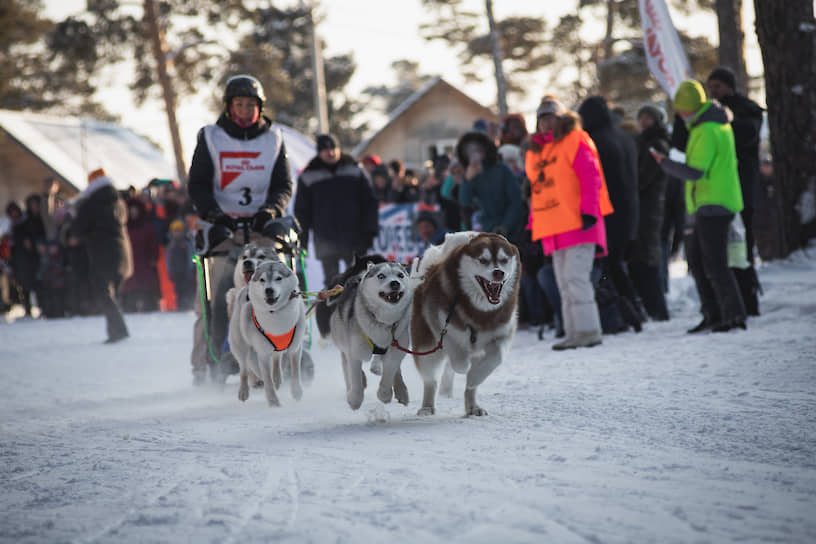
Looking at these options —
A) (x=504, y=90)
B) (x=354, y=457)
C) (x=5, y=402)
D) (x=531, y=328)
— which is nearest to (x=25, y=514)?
(x=354, y=457)

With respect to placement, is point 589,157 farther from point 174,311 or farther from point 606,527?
point 174,311

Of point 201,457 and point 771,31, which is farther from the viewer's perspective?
point 771,31

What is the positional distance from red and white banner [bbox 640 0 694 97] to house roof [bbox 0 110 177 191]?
2072 centimetres

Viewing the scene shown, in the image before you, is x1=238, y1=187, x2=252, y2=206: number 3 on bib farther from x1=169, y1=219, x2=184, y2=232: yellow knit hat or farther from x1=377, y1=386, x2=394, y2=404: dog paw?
x1=169, y1=219, x2=184, y2=232: yellow knit hat

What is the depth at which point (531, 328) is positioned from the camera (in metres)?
9.21

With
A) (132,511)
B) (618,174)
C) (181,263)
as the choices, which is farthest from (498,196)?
(181,263)

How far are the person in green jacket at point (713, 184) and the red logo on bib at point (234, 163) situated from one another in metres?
3.18

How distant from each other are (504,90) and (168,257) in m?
15.5

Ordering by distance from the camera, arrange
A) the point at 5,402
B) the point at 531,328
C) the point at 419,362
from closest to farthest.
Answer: the point at 419,362, the point at 5,402, the point at 531,328

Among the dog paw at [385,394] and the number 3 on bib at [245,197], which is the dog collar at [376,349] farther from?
the number 3 on bib at [245,197]

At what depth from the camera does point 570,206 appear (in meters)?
7.00

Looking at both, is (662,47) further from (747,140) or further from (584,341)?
(584,341)

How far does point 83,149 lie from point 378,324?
27767mm

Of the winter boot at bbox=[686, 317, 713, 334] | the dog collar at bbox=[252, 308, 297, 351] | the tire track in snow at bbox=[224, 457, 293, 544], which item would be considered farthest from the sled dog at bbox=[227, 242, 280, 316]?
the winter boot at bbox=[686, 317, 713, 334]
